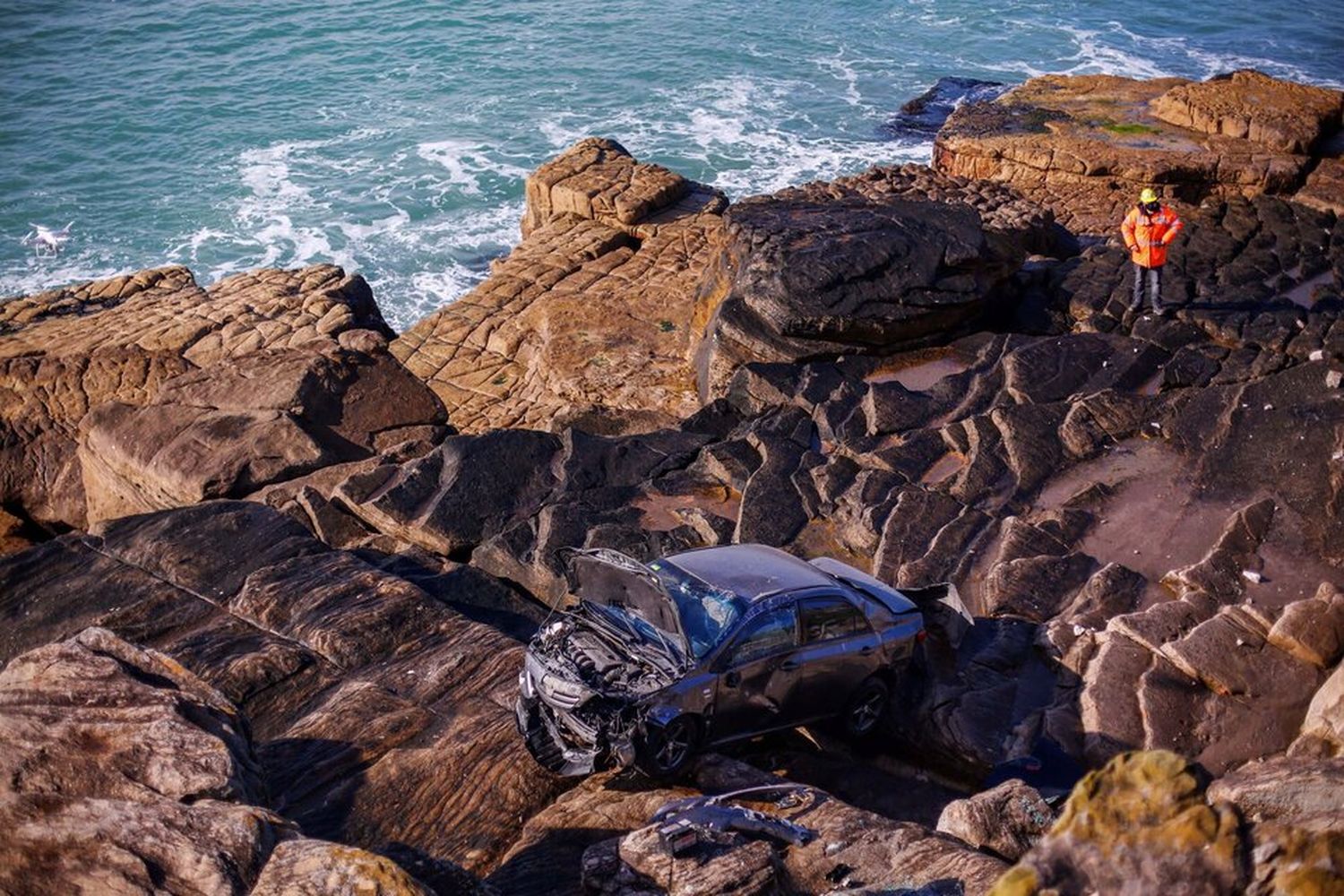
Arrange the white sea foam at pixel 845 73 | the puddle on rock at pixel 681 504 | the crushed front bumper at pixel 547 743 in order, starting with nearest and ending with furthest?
the crushed front bumper at pixel 547 743 < the puddle on rock at pixel 681 504 < the white sea foam at pixel 845 73

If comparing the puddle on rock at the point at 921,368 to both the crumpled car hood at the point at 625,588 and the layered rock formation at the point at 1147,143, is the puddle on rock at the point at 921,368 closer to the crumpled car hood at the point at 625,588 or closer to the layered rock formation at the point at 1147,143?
the layered rock formation at the point at 1147,143

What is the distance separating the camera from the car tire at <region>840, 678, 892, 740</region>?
10.9 meters

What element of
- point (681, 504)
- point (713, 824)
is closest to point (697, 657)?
point (713, 824)

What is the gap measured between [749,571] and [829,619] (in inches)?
31.2

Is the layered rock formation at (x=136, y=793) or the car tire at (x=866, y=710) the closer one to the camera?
the layered rock formation at (x=136, y=793)

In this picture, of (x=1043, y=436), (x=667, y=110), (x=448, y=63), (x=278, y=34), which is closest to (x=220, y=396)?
(x=1043, y=436)

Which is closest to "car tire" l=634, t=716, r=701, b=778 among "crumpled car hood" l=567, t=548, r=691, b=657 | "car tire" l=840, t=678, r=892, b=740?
"crumpled car hood" l=567, t=548, r=691, b=657

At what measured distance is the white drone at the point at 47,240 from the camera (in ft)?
110

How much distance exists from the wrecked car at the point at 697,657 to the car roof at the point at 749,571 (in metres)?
0.02

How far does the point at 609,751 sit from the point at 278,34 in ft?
157

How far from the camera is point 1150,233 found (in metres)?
17.3

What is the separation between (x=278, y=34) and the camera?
5066cm

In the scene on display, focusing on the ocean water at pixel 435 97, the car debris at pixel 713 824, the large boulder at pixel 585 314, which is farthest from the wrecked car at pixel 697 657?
the ocean water at pixel 435 97

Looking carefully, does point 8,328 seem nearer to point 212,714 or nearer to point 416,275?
point 416,275
